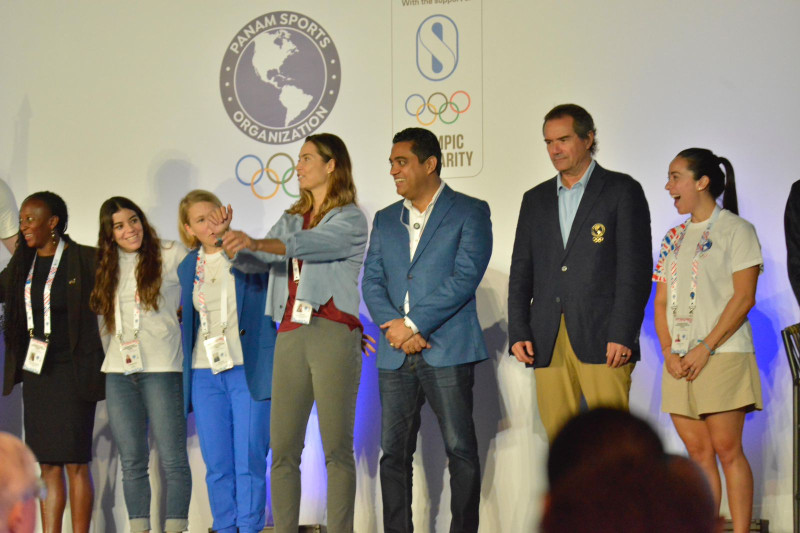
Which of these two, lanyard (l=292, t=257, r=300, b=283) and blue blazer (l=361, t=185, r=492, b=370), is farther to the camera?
lanyard (l=292, t=257, r=300, b=283)

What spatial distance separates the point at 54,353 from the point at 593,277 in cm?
269

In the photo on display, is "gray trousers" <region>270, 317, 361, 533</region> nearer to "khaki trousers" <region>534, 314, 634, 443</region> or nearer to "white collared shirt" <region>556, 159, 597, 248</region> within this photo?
"khaki trousers" <region>534, 314, 634, 443</region>

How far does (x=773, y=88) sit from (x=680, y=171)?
885 mm

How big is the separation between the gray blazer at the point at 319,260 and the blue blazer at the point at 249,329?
234 mm

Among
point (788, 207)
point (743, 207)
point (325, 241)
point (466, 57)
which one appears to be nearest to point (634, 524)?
point (325, 241)

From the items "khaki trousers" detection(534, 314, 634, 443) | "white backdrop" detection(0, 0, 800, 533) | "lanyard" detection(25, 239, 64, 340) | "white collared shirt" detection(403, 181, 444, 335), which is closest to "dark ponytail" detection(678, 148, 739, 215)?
"white backdrop" detection(0, 0, 800, 533)

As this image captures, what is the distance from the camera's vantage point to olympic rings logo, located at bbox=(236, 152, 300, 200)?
5.32 meters

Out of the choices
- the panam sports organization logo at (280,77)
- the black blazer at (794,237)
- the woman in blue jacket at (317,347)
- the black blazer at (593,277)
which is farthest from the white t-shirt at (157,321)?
the black blazer at (794,237)

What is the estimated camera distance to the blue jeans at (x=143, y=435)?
14.4ft

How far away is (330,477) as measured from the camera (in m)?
3.89

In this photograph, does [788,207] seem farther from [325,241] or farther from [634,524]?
[634,524]

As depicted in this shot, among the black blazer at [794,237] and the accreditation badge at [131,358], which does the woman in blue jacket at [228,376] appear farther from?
the black blazer at [794,237]

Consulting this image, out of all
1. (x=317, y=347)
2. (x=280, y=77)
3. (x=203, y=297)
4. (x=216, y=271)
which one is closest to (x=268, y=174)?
(x=280, y=77)

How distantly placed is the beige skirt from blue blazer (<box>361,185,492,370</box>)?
2.93 ft
